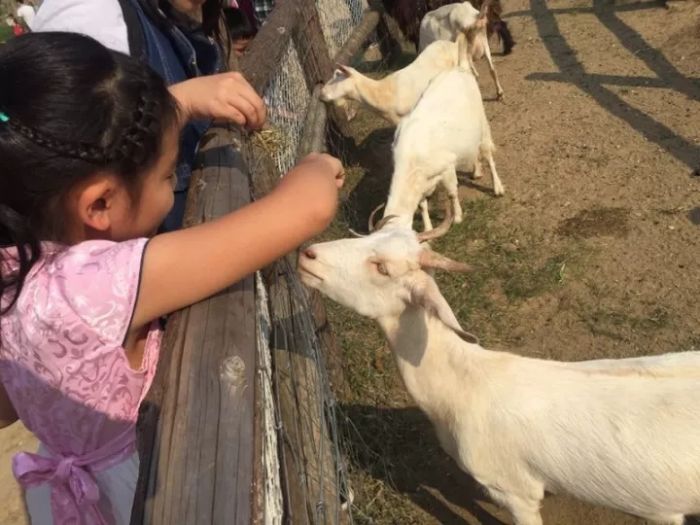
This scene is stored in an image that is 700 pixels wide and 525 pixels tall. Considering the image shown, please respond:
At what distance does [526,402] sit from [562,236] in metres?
2.45

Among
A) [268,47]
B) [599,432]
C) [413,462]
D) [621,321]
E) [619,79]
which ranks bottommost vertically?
[619,79]

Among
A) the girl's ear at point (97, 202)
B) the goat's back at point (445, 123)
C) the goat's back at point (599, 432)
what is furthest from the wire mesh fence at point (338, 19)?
the girl's ear at point (97, 202)

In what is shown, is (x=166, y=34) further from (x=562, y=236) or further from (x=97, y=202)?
(x=562, y=236)

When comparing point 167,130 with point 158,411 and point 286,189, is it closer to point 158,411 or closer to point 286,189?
point 286,189

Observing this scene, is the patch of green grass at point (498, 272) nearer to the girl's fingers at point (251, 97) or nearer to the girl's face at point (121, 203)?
the girl's fingers at point (251, 97)

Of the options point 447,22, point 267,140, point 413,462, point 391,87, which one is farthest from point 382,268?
point 447,22

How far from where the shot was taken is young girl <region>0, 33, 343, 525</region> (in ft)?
3.78

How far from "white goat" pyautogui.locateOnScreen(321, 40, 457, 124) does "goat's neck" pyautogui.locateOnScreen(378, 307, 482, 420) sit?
12.5ft

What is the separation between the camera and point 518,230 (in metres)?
4.90

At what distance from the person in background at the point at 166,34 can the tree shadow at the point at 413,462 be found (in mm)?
1876

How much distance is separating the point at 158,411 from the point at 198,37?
139cm

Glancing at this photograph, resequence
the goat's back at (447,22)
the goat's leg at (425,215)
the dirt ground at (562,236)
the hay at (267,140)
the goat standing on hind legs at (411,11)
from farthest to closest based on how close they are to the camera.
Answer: the goat standing on hind legs at (411,11)
the goat's back at (447,22)
the goat's leg at (425,215)
the dirt ground at (562,236)
the hay at (267,140)

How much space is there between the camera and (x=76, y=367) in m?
1.23

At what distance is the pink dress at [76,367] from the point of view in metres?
1.17
